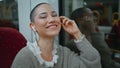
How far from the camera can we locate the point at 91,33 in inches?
87.0

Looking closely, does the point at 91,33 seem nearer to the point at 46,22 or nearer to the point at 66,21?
the point at 66,21

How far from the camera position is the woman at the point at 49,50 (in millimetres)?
1481

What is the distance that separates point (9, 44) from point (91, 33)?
0.62 metres

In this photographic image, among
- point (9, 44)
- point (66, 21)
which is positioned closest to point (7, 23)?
point (9, 44)

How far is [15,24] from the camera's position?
7.36ft

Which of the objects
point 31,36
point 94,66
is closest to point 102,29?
point 31,36

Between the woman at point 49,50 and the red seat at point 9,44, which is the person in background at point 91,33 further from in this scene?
the woman at point 49,50

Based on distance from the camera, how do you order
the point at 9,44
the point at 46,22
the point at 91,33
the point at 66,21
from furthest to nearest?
the point at 91,33, the point at 9,44, the point at 66,21, the point at 46,22

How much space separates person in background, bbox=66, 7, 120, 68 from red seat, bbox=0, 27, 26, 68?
0.39m

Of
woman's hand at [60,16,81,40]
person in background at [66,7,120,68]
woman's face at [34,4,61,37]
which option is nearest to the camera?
woman's face at [34,4,61,37]

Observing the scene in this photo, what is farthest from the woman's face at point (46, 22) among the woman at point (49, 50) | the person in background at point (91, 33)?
the person in background at point (91, 33)

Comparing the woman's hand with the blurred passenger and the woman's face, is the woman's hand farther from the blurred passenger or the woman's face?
the blurred passenger

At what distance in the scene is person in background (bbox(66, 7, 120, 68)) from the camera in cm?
216

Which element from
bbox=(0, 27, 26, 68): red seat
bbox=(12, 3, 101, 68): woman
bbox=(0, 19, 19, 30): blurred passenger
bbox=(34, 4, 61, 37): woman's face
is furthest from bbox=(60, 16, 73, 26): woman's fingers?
bbox=(0, 19, 19, 30): blurred passenger
